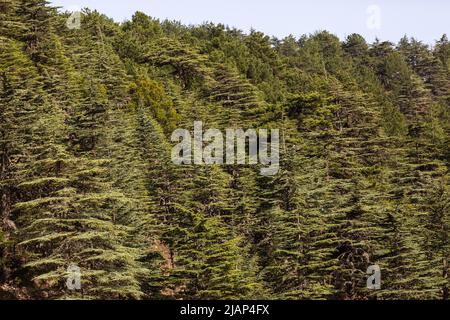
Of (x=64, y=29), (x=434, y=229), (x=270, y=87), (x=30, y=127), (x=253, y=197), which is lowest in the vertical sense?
(x=434, y=229)

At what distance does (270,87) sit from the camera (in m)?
66.0

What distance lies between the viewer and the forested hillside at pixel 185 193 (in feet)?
68.5

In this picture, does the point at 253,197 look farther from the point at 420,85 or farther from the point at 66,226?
the point at 420,85

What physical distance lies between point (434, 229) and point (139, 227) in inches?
720

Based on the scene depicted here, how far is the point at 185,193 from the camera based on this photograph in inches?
1257

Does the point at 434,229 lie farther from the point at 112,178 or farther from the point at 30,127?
the point at 30,127

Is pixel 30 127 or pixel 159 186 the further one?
pixel 159 186

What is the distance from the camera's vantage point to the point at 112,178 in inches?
1024

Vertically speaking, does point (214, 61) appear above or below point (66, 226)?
above

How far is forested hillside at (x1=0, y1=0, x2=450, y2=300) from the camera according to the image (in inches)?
822

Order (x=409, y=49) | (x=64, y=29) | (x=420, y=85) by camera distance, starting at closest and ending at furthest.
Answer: (x=64, y=29) → (x=420, y=85) → (x=409, y=49)
